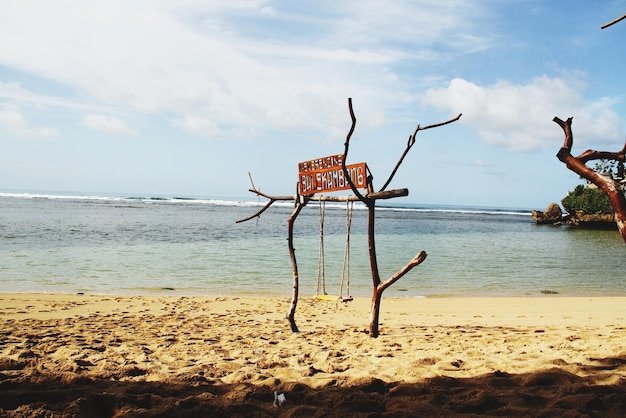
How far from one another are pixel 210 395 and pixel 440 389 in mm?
2016

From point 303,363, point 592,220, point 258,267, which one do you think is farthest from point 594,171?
point 592,220

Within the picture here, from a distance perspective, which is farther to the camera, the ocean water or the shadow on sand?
the ocean water

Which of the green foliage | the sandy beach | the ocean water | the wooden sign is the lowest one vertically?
the ocean water

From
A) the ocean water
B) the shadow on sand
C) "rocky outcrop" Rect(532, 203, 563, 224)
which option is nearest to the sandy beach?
the shadow on sand

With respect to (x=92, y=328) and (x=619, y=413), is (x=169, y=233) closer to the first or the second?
(x=92, y=328)

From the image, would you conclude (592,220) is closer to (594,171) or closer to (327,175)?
(327,175)

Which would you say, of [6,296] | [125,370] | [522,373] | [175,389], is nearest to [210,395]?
[175,389]

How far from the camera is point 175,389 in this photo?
4.16 metres

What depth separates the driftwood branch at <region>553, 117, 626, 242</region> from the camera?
3.06 metres

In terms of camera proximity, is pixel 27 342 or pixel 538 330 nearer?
pixel 27 342

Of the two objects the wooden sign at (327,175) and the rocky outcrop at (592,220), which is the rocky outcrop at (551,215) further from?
the wooden sign at (327,175)

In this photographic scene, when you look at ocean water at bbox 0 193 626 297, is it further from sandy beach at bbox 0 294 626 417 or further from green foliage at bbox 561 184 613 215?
green foliage at bbox 561 184 613 215

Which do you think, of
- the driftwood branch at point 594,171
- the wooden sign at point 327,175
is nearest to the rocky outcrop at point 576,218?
the wooden sign at point 327,175

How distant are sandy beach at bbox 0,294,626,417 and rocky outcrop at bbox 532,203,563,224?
54082mm
